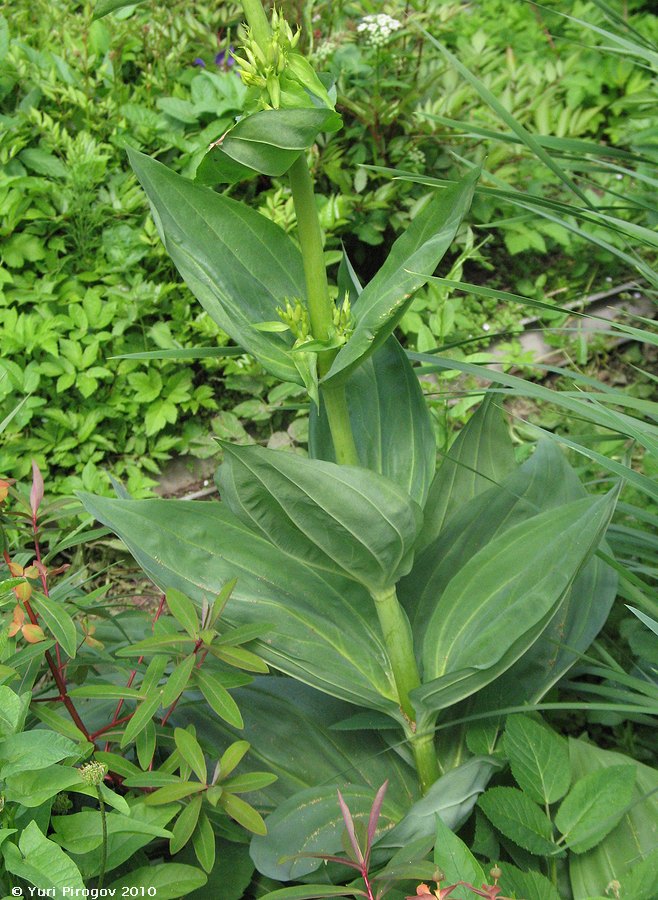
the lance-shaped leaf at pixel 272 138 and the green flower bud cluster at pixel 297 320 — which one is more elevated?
the lance-shaped leaf at pixel 272 138

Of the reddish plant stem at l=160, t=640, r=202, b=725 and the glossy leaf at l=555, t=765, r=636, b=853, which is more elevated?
the reddish plant stem at l=160, t=640, r=202, b=725

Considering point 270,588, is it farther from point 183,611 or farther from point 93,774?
point 93,774

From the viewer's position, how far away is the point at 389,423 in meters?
1.73

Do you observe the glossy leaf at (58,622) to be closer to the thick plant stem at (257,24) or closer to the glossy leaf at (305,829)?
the glossy leaf at (305,829)

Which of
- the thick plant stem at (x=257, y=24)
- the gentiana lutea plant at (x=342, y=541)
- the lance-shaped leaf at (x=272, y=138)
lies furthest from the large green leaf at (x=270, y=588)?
the thick plant stem at (x=257, y=24)

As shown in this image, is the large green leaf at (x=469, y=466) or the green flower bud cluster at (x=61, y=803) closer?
the green flower bud cluster at (x=61, y=803)

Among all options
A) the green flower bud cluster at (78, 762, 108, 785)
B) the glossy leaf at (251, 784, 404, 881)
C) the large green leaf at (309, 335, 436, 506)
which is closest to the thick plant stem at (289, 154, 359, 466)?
the large green leaf at (309, 335, 436, 506)

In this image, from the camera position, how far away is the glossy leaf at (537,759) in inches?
55.4

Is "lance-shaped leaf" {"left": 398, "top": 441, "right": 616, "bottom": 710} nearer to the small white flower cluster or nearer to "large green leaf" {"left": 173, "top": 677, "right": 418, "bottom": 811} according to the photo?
"large green leaf" {"left": 173, "top": 677, "right": 418, "bottom": 811}

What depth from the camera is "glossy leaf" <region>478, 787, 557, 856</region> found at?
4.42ft

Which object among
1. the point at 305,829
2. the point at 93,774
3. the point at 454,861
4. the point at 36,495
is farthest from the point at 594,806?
the point at 36,495

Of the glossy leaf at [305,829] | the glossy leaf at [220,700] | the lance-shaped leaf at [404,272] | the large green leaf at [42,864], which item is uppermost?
the lance-shaped leaf at [404,272]

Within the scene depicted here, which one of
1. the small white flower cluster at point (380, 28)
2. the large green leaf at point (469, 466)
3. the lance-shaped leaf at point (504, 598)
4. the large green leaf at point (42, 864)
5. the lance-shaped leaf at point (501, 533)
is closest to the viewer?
the large green leaf at point (42, 864)

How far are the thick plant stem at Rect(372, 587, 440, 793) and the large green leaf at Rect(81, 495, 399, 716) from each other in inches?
1.3
